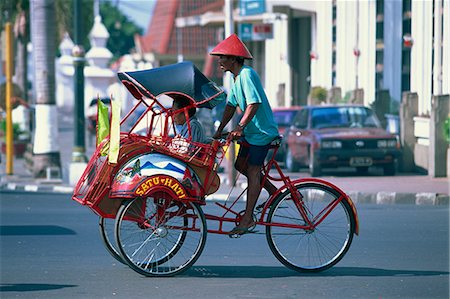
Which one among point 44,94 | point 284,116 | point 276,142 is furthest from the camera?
point 284,116

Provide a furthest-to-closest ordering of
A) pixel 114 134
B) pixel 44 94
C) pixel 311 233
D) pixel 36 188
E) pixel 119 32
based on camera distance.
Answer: pixel 119 32 < pixel 44 94 < pixel 36 188 < pixel 311 233 < pixel 114 134

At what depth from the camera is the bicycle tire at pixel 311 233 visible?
29.7 feet

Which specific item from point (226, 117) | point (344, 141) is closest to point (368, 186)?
point (344, 141)

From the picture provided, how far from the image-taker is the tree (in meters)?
21.0

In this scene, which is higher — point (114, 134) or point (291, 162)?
point (114, 134)

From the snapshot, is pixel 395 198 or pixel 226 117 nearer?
pixel 226 117

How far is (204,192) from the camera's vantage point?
29.2ft

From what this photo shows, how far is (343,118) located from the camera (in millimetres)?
22031

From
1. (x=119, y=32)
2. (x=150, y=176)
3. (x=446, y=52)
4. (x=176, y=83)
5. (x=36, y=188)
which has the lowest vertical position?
(x=36, y=188)

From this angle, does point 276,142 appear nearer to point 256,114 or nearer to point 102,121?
point 256,114

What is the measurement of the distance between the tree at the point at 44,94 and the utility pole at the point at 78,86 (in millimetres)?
477

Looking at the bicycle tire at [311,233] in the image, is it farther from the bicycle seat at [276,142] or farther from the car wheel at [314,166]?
the car wheel at [314,166]

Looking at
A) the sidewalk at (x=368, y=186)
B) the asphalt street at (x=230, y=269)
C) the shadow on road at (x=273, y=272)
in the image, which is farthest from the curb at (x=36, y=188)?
the shadow on road at (x=273, y=272)

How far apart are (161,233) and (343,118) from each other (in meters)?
13.6
